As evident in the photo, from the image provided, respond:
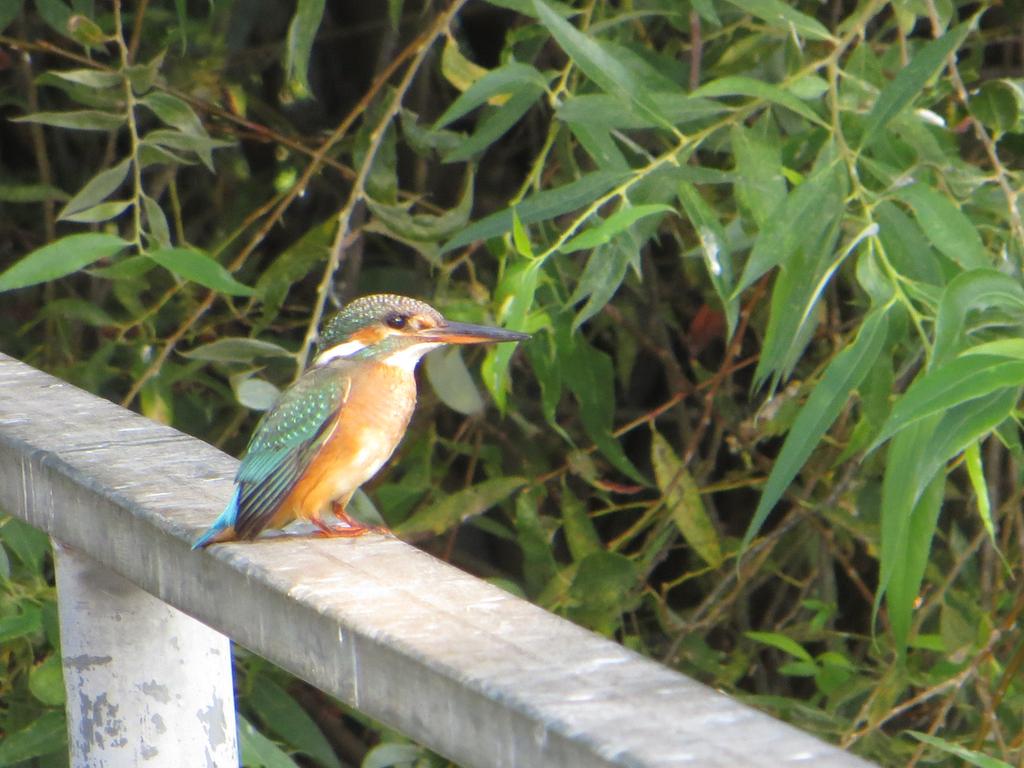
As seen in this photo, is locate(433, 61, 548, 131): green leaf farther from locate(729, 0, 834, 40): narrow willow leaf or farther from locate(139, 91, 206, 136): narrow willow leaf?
locate(139, 91, 206, 136): narrow willow leaf

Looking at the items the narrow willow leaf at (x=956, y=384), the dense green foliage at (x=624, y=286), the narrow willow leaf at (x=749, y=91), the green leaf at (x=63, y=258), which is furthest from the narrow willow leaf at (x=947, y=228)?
the green leaf at (x=63, y=258)

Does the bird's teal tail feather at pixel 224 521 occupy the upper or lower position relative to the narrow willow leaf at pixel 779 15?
lower

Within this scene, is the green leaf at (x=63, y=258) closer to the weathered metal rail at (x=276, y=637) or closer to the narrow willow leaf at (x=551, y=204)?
the weathered metal rail at (x=276, y=637)

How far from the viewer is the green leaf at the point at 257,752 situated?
2.04 meters

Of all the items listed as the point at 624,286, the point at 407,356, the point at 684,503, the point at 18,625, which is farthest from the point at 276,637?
the point at 624,286

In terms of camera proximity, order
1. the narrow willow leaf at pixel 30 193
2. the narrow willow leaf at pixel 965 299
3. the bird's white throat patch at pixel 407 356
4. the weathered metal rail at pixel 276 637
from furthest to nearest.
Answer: the narrow willow leaf at pixel 30 193 < the bird's white throat patch at pixel 407 356 < the narrow willow leaf at pixel 965 299 < the weathered metal rail at pixel 276 637

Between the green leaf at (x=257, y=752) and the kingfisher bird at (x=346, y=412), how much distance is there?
32 centimetres

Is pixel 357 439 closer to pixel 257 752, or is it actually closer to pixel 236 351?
pixel 257 752

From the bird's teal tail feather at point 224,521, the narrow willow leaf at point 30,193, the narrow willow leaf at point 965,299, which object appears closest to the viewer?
the bird's teal tail feather at point 224,521

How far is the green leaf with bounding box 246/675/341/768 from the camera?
2.70 metres

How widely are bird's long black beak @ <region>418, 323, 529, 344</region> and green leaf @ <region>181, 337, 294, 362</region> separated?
42cm

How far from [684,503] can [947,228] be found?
111cm

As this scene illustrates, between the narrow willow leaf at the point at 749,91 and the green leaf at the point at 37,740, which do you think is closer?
the narrow willow leaf at the point at 749,91

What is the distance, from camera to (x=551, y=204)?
202 centimetres
